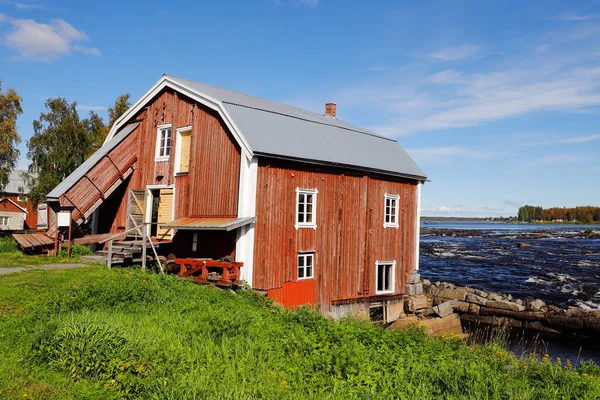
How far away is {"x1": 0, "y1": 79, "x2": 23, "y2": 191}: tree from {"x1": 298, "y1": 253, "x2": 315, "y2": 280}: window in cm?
2668

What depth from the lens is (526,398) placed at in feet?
24.8

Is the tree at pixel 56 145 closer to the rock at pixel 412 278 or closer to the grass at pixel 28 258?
the grass at pixel 28 258

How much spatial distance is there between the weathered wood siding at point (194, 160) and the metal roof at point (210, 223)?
1.23ft

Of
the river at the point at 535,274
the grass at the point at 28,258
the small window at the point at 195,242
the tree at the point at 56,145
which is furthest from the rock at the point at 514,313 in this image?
the tree at the point at 56,145

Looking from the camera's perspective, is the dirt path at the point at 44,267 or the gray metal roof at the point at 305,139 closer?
the dirt path at the point at 44,267

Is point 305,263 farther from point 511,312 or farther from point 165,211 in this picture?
point 511,312

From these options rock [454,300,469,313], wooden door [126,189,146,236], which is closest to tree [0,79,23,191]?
wooden door [126,189,146,236]

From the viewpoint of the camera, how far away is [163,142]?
21.4 m

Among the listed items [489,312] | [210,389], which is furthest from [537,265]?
[210,389]

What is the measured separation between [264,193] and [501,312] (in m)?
15.5

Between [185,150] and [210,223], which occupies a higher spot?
[185,150]

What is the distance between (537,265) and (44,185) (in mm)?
42689

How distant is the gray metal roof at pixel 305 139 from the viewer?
18.2 meters

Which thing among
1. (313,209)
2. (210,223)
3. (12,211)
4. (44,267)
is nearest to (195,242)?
(210,223)
